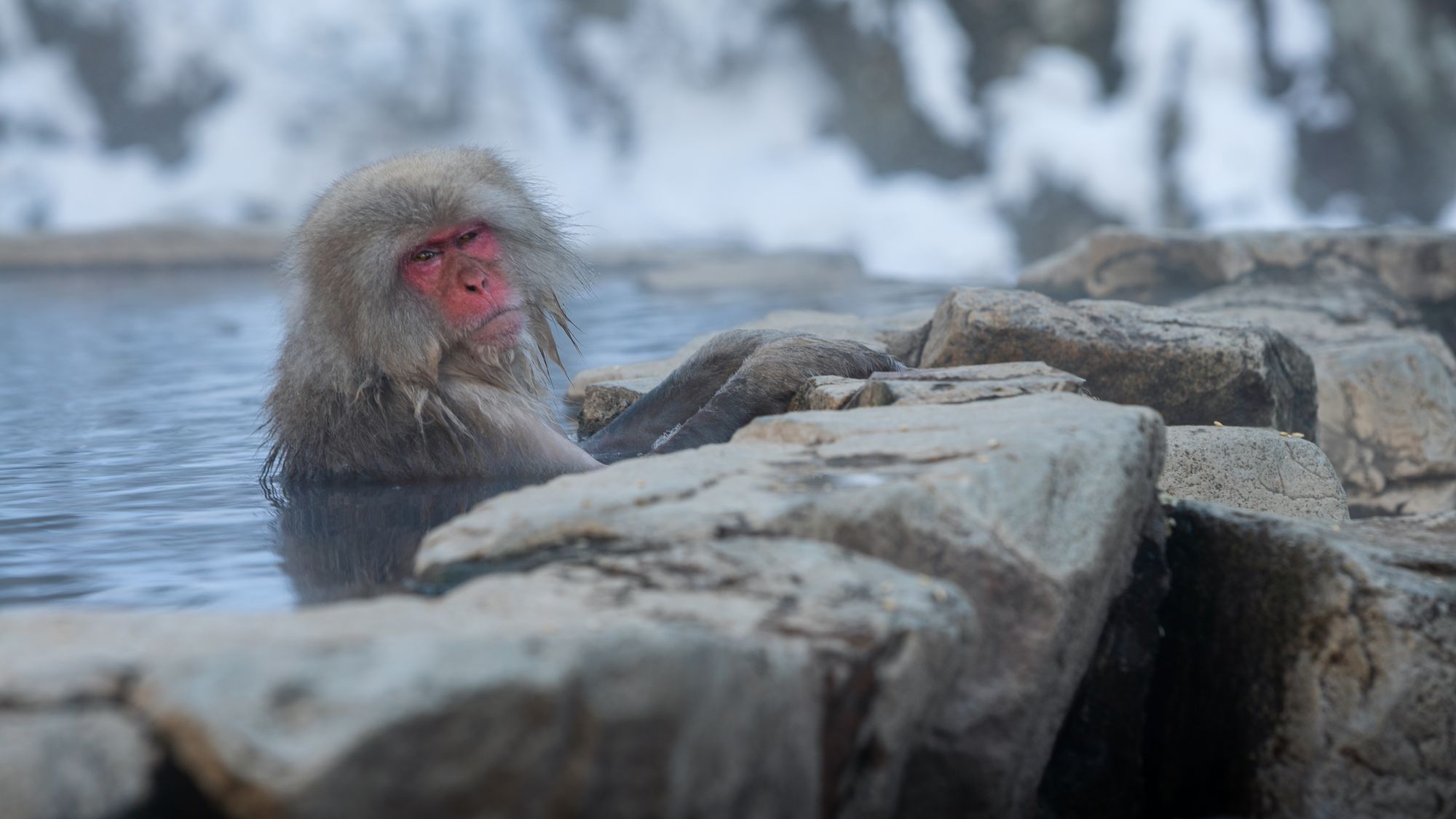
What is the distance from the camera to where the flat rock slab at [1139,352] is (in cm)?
324

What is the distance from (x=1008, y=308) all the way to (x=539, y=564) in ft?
6.18

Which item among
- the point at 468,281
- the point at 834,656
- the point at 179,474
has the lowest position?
the point at 179,474

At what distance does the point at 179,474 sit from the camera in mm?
3420

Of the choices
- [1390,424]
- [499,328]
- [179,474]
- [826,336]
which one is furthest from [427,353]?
[1390,424]

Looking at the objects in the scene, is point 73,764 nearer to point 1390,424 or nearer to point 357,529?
point 357,529

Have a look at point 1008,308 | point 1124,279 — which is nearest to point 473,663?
point 1008,308

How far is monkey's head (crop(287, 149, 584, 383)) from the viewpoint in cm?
290

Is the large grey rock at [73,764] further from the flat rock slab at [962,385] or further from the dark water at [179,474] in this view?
the flat rock slab at [962,385]

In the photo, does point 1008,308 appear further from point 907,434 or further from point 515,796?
point 515,796

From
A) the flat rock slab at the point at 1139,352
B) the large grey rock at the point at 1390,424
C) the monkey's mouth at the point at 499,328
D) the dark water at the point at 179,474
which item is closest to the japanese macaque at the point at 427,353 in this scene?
the monkey's mouth at the point at 499,328

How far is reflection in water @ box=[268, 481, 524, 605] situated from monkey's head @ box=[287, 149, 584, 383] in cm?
27

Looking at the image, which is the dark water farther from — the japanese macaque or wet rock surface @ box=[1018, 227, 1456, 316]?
wet rock surface @ box=[1018, 227, 1456, 316]

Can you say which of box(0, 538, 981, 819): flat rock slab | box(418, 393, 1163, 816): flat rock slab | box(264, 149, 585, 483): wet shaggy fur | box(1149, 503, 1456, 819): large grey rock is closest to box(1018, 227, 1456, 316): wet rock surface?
box(264, 149, 585, 483): wet shaggy fur

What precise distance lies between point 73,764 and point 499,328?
194 centimetres
